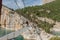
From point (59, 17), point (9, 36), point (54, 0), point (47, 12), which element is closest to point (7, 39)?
point (9, 36)

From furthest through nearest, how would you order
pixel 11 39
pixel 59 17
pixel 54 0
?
1. pixel 54 0
2. pixel 59 17
3. pixel 11 39

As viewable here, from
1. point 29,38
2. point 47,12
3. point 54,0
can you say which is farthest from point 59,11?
point 29,38

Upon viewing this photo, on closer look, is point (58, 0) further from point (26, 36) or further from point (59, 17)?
point (26, 36)

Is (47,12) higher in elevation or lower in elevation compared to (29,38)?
higher

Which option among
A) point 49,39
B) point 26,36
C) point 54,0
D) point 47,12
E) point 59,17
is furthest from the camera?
point 54,0

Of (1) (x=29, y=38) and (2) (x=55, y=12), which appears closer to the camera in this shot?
(1) (x=29, y=38)

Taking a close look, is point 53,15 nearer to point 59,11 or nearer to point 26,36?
point 59,11

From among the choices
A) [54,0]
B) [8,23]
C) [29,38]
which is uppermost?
[54,0]

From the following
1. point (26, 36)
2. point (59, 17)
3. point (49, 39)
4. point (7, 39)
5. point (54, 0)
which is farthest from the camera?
point (54, 0)

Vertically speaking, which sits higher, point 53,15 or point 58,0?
point 58,0
